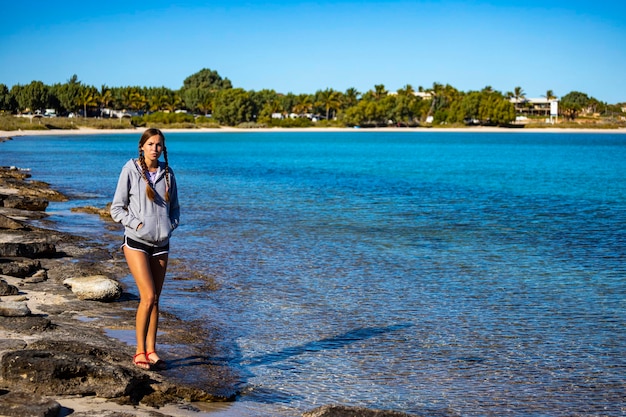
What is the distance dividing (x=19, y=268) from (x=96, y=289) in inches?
73.9

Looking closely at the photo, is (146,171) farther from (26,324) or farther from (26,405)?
(26,324)

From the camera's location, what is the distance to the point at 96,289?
1041 cm

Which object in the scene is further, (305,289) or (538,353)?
(305,289)

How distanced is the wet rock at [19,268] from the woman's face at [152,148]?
5643mm

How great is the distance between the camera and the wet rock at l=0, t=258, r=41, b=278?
11.3 m

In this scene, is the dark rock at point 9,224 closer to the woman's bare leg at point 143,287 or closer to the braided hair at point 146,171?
the woman's bare leg at point 143,287

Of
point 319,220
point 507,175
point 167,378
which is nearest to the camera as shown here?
point 167,378

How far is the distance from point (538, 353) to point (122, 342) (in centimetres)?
484

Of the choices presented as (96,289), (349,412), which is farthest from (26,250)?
(349,412)

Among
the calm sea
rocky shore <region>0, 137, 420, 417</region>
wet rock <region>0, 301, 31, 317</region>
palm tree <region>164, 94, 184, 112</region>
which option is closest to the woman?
rocky shore <region>0, 137, 420, 417</region>

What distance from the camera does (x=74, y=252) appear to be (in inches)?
571

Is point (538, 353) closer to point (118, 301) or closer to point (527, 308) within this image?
point (527, 308)

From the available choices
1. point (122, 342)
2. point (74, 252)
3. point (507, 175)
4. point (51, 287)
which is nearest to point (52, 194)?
point (74, 252)

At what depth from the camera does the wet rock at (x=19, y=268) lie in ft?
37.2
